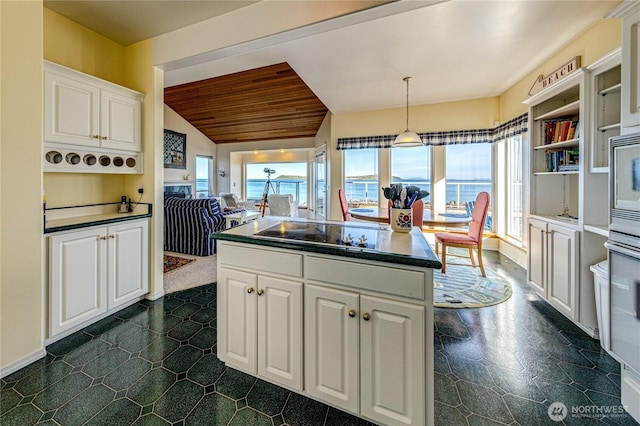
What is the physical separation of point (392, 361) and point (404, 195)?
92 centimetres

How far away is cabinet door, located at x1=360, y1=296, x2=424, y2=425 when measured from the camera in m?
1.19

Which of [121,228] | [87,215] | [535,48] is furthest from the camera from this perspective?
[535,48]

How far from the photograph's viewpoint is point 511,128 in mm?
4035

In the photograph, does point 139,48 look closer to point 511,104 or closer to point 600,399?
point 600,399

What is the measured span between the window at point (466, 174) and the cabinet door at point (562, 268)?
2.35 metres

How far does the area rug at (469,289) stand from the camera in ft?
8.96

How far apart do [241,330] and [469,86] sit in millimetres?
4634

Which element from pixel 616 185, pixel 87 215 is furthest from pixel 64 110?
pixel 616 185

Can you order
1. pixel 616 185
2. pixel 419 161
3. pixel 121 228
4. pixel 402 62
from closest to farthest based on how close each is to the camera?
pixel 616 185 < pixel 121 228 < pixel 402 62 < pixel 419 161

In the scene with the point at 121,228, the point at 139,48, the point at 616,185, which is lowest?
the point at 121,228

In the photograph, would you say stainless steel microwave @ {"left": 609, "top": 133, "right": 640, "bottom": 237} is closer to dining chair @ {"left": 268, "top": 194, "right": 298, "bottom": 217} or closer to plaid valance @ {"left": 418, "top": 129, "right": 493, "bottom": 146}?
plaid valance @ {"left": 418, "top": 129, "right": 493, "bottom": 146}

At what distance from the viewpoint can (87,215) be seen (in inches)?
102

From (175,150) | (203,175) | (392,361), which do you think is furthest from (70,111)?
(203,175)

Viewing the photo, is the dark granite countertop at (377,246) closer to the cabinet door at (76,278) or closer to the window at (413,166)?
the cabinet door at (76,278)
